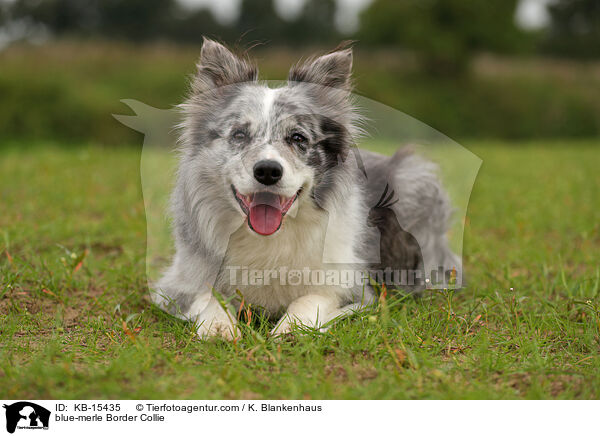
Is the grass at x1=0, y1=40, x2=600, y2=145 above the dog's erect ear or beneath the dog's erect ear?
above

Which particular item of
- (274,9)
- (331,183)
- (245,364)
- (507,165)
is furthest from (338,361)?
(274,9)

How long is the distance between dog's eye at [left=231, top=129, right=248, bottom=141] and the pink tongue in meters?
0.42

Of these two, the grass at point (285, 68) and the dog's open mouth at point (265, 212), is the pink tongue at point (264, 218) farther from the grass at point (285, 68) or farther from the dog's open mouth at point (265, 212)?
the grass at point (285, 68)

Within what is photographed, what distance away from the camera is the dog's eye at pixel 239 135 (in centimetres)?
318

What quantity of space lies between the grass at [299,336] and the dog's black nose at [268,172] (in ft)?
2.76

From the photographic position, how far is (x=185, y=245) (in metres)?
3.52

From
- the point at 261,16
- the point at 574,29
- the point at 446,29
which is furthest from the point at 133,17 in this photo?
the point at 574,29

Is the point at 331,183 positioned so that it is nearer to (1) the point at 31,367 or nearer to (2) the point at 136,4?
(1) the point at 31,367

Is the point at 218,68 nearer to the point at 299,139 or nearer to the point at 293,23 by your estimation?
the point at 299,139

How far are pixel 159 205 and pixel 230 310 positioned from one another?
2.79 m

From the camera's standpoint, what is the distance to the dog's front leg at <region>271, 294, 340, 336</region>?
10.1ft
